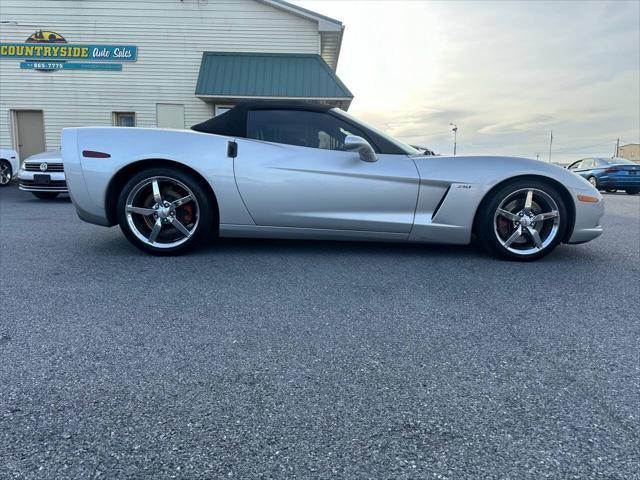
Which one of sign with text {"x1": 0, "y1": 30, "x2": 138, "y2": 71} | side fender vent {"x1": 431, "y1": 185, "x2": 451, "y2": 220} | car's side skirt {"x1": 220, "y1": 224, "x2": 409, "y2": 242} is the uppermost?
sign with text {"x1": 0, "y1": 30, "x2": 138, "y2": 71}

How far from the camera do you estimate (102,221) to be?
398 cm

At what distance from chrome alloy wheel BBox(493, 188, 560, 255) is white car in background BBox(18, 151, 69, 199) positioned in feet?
24.9

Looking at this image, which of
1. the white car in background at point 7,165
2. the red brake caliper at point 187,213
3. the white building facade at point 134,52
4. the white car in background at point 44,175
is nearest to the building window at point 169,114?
the white building facade at point 134,52

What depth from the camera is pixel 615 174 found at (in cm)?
1495

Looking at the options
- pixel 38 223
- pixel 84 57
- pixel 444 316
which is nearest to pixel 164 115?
pixel 84 57

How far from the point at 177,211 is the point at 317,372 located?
2483mm

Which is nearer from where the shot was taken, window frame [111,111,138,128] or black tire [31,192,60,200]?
black tire [31,192,60,200]

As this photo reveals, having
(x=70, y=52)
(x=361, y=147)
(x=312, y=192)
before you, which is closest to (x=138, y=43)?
(x=70, y=52)

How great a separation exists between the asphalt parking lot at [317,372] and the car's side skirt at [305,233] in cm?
40

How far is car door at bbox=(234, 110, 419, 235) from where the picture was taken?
3795mm

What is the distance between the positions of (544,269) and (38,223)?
5.77 metres

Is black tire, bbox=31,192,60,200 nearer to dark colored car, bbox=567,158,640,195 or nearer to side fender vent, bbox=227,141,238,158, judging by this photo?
side fender vent, bbox=227,141,238,158

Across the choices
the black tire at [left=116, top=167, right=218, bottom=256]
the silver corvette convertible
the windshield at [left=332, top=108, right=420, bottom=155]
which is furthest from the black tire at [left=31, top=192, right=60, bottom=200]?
the windshield at [left=332, top=108, right=420, bottom=155]

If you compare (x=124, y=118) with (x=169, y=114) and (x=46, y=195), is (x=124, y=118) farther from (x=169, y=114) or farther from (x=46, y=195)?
(x=46, y=195)
